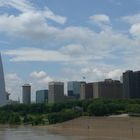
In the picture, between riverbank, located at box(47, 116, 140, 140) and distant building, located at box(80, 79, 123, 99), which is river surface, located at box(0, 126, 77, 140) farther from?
distant building, located at box(80, 79, 123, 99)

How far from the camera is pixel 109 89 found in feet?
541

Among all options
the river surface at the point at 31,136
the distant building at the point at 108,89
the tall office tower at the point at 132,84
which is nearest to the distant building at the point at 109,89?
the distant building at the point at 108,89

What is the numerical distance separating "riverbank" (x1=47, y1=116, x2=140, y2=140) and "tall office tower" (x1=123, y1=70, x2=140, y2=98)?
62.1m

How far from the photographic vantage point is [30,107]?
13125 cm

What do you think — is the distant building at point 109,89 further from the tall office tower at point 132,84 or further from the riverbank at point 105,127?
the riverbank at point 105,127

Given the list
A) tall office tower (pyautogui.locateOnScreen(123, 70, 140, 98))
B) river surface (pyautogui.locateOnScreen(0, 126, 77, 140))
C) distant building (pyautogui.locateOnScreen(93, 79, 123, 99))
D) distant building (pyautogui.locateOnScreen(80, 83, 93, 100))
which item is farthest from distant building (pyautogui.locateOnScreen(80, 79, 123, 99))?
river surface (pyautogui.locateOnScreen(0, 126, 77, 140))

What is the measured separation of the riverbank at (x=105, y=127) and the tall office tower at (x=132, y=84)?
204 ft

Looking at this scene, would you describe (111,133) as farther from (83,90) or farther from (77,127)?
(83,90)

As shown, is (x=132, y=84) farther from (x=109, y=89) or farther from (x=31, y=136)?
(x=31, y=136)

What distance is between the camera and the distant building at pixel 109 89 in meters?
165

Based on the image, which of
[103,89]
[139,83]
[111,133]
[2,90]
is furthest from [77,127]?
[2,90]

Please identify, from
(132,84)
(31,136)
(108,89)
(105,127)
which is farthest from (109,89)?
(31,136)

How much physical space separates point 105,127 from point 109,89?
87935 mm

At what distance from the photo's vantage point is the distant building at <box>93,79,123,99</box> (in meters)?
165
